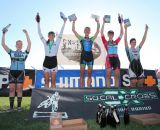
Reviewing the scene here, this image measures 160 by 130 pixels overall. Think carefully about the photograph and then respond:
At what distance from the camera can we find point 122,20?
30.3 ft

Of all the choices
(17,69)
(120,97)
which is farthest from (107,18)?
(17,69)

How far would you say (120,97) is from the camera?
7355 millimetres

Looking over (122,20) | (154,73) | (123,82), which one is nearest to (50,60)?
(122,20)

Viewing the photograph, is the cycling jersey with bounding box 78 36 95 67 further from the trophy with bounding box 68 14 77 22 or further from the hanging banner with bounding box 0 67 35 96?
the hanging banner with bounding box 0 67 35 96

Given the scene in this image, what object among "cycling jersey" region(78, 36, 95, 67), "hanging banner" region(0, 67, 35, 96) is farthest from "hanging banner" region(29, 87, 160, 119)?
"hanging banner" region(0, 67, 35, 96)

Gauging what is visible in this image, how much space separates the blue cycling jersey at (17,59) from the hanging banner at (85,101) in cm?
184

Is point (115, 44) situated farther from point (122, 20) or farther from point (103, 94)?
point (103, 94)

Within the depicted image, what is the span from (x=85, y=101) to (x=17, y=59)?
287 centimetres

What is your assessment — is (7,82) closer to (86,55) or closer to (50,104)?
(86,55)

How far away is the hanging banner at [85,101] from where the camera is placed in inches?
261

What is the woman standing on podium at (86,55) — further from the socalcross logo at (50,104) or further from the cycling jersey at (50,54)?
the socalcross logo at (50,104)

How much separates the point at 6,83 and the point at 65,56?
357 cm

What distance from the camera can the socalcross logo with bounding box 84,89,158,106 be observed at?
7098mm

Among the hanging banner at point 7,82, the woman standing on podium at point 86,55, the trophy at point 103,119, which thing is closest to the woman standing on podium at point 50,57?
→ the woman standing on podium at point 86,55
